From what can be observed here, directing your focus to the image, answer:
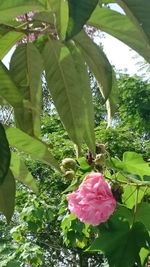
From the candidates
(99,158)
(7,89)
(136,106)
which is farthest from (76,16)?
(136,106)

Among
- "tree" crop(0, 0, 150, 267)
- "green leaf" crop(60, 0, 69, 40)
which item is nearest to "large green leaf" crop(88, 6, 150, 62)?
"tree" crop(0, 0, 150, 267)

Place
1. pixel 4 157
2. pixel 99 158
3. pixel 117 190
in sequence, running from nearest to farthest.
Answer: pixel 4 157, pixel 99 158, pixel 117 190

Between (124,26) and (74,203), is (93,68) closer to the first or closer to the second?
(124,26)

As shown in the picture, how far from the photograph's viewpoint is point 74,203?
4.81ft

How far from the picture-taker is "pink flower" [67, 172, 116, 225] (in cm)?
138

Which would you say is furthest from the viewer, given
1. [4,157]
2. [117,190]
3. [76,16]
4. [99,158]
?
[117,190]

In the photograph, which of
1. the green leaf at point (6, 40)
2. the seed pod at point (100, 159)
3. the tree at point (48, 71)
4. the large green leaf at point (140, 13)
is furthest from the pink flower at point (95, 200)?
the large green leaf at point (140, 13)

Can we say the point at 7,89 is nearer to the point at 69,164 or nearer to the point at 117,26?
the point at 117,26

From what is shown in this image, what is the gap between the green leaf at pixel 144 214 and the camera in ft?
4.68

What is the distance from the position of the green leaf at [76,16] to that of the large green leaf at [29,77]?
232 millimetres

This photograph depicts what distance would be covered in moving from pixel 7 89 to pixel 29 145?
10 cm

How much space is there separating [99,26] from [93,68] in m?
0.06

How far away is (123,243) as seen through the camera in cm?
143

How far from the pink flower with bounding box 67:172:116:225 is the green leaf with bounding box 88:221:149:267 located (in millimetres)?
51
